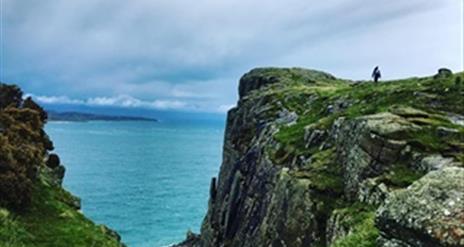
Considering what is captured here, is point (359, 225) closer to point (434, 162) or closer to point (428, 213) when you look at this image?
point (434, 162)

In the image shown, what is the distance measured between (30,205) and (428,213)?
28294 millimetres

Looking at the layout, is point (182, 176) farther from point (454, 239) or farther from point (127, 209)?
point (454, 239)

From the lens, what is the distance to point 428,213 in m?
10.0

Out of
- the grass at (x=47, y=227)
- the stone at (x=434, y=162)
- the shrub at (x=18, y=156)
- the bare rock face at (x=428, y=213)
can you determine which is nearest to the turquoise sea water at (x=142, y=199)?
the shrub at (x=18, y=156)

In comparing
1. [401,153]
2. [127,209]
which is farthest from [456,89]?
[127,209]

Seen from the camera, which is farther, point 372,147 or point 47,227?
point 47,227

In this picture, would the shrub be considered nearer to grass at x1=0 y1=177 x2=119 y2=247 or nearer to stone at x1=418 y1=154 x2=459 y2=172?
grass at x1=0 y1=177 x2=119 y2=247

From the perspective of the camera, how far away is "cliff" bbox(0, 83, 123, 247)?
26794 mm

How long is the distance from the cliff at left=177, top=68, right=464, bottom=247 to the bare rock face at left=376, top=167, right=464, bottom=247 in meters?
0.02

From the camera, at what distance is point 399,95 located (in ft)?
148

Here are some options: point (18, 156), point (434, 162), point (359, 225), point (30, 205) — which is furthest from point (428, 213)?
point (18, 156)

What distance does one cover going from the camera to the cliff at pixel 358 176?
414 inches

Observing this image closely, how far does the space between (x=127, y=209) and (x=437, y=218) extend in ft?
414

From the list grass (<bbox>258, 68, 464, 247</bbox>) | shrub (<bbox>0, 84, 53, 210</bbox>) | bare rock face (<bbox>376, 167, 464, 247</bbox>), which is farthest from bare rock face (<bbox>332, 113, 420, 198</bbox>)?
shrub (<bbox>0, 84, 53, 210</bbox>)
